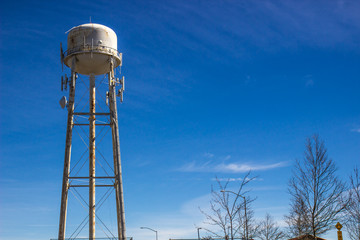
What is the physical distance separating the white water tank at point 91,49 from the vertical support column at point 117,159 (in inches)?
34.7

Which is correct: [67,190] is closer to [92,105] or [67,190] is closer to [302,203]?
[92,105]

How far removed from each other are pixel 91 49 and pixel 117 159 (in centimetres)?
710

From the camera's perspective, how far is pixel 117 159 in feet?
95.8

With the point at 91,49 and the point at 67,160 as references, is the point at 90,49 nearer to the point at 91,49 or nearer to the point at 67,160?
the point at 91,49

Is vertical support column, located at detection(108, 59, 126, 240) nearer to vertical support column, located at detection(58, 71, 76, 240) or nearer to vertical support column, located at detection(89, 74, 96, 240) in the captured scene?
vertical support column, located at detection(89, 74, 96, 240)

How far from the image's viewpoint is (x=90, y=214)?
29.8m

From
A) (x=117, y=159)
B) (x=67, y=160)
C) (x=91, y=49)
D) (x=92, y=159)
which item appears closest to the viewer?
(x=117, y=159)

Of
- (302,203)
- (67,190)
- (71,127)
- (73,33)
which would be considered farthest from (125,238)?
(73,33)

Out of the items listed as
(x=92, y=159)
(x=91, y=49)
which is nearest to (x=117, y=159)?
(x=92, y=159)

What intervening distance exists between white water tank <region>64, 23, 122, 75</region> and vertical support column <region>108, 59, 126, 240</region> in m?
0.88

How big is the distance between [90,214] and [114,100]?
7293 millimetres

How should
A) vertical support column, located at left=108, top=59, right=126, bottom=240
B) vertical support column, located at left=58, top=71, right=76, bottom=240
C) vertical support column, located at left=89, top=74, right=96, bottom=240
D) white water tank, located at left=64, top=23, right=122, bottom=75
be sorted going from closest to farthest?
vertical support column, located at left=108, top=59, right=126, bottom=240
vertical support column, located at left=58, top=71, right=76, bottom=240
vertical support column, located at left=89, top=74, right=96, bottom=240
white water tank, located at left=64, top=23, right=122, bottom=75

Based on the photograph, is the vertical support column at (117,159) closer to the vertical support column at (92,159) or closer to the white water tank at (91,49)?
the white water tank at (91,49)

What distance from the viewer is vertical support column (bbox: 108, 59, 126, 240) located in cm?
2820
